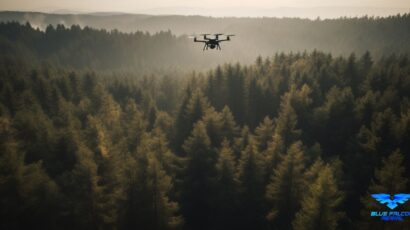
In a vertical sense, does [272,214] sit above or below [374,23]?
below

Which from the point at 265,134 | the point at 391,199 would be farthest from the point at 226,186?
the point at 391,199

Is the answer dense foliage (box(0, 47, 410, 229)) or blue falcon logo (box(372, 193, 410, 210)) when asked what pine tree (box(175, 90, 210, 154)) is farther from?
blue falcon logo (box(372, 193, 410, 210))

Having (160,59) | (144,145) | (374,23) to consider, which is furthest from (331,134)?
(374,23)

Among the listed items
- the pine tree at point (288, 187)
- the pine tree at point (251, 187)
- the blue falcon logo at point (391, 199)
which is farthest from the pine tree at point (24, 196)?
the blue falcon logo at point (391, 199)

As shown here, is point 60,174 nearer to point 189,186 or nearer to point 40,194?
point 40,194

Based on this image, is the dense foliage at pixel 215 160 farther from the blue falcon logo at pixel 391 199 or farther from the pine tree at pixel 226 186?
the blue falcon logo at pixel 391 199
